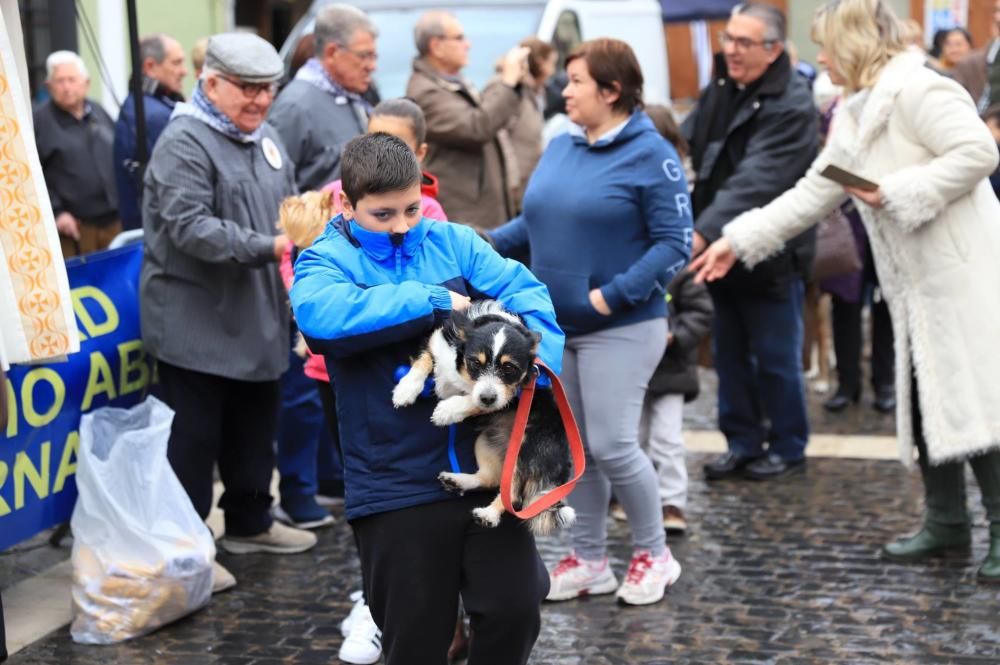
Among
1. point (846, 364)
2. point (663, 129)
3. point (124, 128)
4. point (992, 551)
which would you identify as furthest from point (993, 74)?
point (124, 128)

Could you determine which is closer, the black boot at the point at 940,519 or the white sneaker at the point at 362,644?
the white sneaker at the point at 362,644

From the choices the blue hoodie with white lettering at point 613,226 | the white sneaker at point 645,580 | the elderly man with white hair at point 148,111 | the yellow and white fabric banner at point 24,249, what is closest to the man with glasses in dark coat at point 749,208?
the blue hoodie with white lettering at point 613,226

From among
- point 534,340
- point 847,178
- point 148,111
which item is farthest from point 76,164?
point 534,340

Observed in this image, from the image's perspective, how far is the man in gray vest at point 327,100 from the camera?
6598 millimetres

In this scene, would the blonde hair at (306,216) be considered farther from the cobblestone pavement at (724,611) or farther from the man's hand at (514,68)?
the man's hand at (514,68)

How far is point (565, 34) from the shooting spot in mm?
11117

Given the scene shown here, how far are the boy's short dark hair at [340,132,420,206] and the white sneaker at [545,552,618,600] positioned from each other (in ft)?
8.29

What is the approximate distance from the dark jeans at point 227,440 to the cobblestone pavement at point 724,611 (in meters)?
0.25

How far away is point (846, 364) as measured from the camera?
9.41m

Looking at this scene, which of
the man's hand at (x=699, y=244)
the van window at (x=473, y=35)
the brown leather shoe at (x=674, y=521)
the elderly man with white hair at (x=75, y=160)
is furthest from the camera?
the van window at (x=473, y=35)

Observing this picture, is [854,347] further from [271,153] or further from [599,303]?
[271,153]

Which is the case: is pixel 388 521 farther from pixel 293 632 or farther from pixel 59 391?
pixel 59 391

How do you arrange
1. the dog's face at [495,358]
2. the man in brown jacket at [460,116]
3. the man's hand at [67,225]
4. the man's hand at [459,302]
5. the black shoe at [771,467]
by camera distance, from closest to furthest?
the dog's face at [495,358], the man's hand at [459,302], the man in brown jacket at [460,116], the black shoe at [771,467], the man's hand at [67,225]

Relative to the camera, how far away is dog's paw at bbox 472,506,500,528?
337cm
